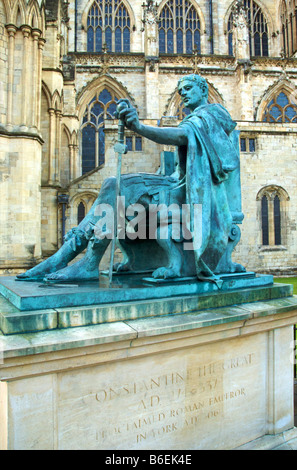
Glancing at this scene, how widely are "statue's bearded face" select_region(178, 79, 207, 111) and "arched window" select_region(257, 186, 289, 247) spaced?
51.0ft

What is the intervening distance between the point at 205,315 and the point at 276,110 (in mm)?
25619

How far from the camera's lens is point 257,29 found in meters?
29.6

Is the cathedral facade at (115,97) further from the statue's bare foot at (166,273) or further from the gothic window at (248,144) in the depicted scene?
the statue's bare foot at (166,273)

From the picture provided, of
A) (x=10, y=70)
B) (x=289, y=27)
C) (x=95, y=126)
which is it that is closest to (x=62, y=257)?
(x=10, y=70)

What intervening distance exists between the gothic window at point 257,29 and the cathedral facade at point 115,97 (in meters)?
0.08

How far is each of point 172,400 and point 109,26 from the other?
1208 inches

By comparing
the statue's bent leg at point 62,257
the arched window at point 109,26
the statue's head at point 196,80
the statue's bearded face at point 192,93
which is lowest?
the statue's bent leg at point 62,257

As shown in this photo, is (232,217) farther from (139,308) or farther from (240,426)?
(240,426)

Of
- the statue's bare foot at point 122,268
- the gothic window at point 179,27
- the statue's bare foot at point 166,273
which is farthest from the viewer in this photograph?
the gothic window at point 179,27

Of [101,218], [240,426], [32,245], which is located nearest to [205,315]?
[240,426]

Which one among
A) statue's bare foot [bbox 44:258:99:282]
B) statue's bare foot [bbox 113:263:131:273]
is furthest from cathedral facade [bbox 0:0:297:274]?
statue's bare foot [bbox 44:258:99:282]

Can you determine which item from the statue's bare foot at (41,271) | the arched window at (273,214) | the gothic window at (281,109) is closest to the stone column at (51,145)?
the arched window at (273,214)

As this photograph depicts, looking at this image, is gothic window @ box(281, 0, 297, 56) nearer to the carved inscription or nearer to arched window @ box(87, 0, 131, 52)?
arched window @ box(87, 0, 131, 52)

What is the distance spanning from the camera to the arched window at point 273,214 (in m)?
18.0
